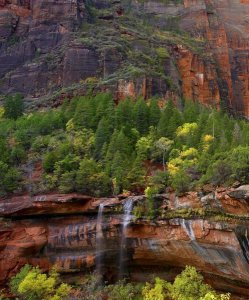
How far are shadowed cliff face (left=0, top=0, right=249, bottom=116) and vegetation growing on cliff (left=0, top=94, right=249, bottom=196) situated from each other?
43.2 feet

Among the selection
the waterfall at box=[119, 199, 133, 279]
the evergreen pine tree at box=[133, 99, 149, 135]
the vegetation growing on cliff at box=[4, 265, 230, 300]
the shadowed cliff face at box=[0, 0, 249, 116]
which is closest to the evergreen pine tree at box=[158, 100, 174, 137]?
the evergreen pine tree at box=[133, 99, 149, 135]

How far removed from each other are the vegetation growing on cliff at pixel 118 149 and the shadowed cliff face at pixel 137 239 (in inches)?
82.1

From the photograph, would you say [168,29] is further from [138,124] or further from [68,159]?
[68,159]

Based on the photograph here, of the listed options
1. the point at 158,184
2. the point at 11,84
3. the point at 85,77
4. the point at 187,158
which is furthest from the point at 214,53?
the point at 158,184

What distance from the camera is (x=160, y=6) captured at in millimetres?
104312

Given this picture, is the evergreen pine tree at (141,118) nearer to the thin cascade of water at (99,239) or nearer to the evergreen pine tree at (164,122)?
the evergreen pine tree at (164,122)

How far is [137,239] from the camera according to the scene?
125ft

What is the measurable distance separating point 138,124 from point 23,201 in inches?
796

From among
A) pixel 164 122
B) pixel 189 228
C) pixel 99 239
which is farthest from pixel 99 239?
pixel 164 122

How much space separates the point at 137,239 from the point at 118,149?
11.9 meters

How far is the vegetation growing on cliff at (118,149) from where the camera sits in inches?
1567

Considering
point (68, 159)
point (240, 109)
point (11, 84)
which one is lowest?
point (240, 109)

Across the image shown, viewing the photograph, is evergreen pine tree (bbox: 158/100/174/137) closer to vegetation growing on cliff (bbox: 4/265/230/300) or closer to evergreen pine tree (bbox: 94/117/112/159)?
evergreen pine tree (bbox: 94/117/112/159)

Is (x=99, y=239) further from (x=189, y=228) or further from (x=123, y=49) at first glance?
(x=123, y=49)
